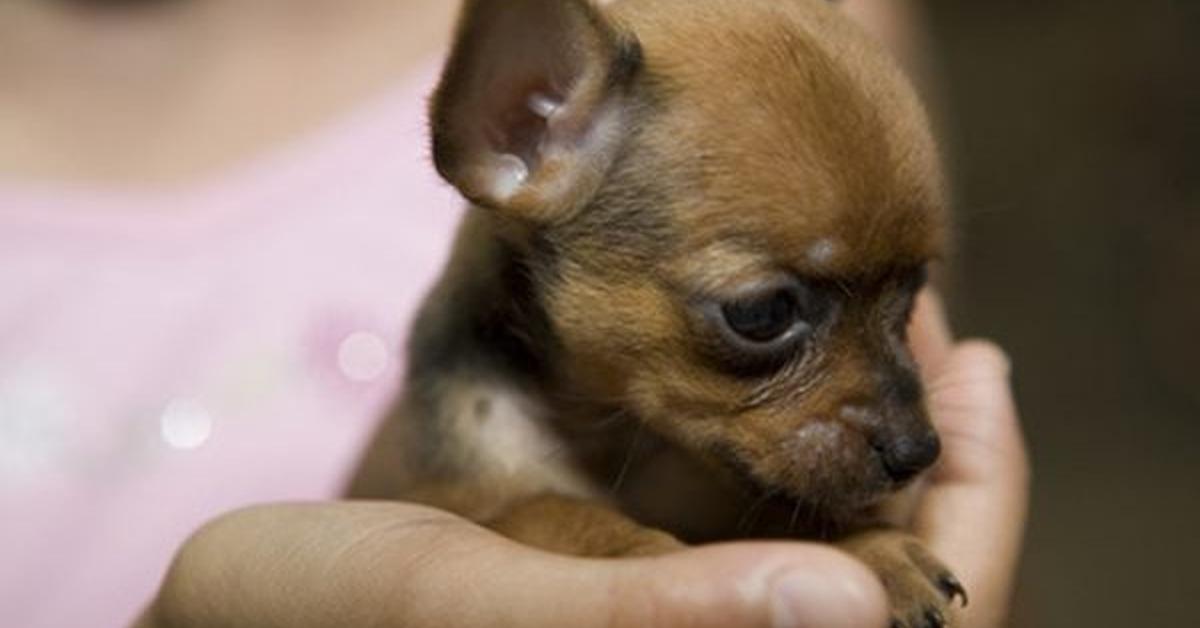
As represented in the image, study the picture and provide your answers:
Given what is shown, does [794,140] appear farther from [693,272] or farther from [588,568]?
[588,568]

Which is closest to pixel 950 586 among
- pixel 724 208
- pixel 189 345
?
pixel 724 208

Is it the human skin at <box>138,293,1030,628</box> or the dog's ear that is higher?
→ the dog's ear

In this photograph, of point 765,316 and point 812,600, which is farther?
point 765,316

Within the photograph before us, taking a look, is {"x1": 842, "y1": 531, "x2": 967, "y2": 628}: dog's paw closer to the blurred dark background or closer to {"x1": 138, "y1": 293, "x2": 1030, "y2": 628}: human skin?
{"x1": 138, "y1": 293, "x2": 1030, "y2": 628}: human skin

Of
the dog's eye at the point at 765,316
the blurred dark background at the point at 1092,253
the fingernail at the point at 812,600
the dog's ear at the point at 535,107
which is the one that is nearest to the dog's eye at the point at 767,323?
the dog's eye at the point at 765,316

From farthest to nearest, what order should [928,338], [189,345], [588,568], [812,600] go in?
[189,345], [928,338], [588,568], [812,600]

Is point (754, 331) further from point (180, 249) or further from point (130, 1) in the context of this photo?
point (130, 1)

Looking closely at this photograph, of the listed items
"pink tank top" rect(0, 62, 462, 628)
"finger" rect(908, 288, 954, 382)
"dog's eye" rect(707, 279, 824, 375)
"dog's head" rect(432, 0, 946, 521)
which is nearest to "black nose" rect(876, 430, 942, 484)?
"dog's head" rect(432, 0, 946, 521)
